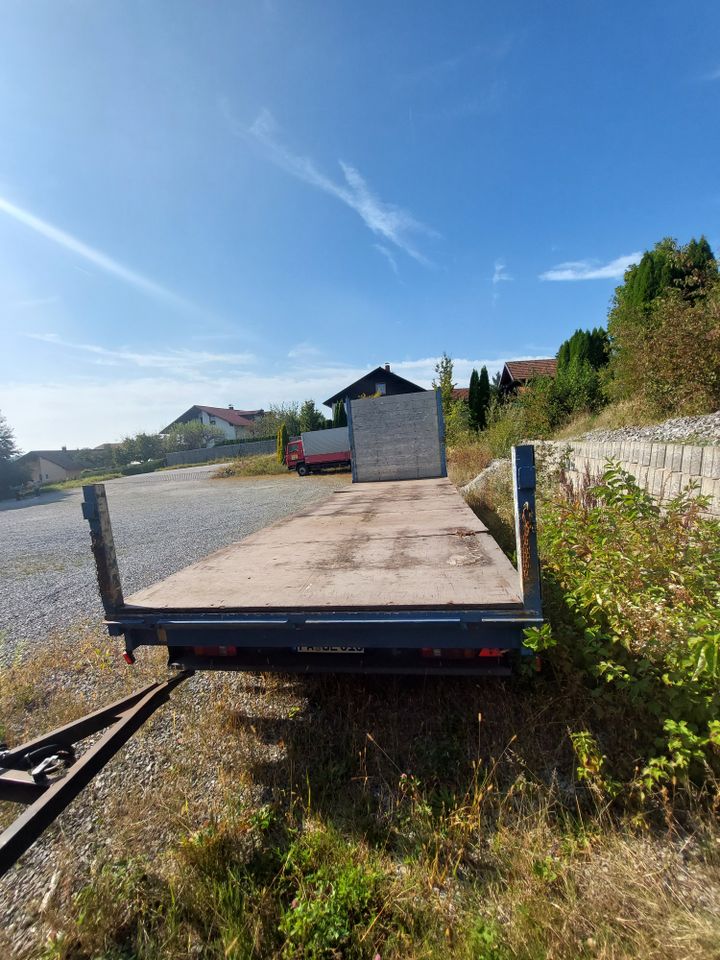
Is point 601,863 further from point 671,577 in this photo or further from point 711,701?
point 671,577

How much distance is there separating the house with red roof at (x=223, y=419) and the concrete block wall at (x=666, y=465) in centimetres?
5652

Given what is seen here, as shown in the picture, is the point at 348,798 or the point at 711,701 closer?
the point at 711,701

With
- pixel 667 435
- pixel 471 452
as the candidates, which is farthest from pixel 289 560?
pixel 471 452

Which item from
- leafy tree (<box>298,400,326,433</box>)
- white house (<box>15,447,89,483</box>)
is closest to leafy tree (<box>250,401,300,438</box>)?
leafy tree (<box>298,400,326,433</box>)

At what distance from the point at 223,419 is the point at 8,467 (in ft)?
103

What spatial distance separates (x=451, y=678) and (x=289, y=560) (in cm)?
144

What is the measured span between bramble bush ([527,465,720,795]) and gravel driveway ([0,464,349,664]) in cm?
529

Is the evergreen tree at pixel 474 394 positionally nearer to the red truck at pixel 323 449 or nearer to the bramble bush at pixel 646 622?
the red truck at pixel 323 449

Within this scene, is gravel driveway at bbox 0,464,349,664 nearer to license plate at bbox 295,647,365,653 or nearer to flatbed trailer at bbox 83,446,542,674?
flatbed trailer at bbox 83,446,542,674

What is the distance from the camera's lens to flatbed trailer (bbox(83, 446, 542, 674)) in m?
1.91

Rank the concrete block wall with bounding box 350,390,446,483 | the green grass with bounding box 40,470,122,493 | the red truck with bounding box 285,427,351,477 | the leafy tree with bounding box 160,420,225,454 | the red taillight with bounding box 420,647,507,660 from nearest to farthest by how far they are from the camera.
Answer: the red taillight with bounding box 420,647,507,660, the concrete block wall with bounding box 350,390,446,483, the red truck with bounding box 285,427,351,477, the green grass with bounding box 40,470,122,493, the leafy tree with bounding box 160,420,225,454

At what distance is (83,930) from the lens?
5.32ft

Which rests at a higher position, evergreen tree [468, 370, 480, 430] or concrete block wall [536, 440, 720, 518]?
evergreen tree [468, 370, 480, 430]

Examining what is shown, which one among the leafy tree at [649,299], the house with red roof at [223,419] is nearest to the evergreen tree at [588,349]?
the leafy tree at [649,299]
